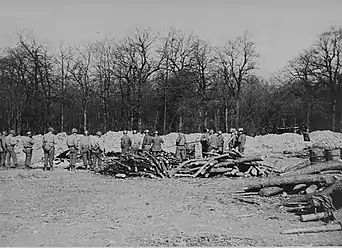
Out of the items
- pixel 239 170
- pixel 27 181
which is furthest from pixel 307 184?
pixel 27 181

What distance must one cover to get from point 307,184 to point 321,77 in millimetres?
41727

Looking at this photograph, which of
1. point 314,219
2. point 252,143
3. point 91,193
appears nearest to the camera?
point 314,219

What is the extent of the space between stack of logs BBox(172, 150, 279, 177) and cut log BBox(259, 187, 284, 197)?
481 cm

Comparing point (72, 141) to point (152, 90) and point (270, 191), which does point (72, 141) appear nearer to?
point (270, 191)

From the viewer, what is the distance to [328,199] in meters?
9.54

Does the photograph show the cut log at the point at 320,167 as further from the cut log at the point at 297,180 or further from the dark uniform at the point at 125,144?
the dark uniform at the point at 125,144

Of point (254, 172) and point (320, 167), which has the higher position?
point (320, 167)

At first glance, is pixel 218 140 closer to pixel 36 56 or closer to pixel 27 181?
pixel 27 181

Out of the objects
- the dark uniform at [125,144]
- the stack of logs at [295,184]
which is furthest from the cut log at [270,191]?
the dark uniform at [125,144]

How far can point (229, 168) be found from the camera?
17.4 metres

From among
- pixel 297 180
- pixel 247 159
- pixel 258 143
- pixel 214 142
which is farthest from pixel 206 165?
pixel 258 143

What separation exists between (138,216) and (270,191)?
4002mm

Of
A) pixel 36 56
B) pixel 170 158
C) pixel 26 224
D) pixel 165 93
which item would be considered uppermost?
pixel 36 56

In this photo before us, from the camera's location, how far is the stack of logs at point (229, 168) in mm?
17172
